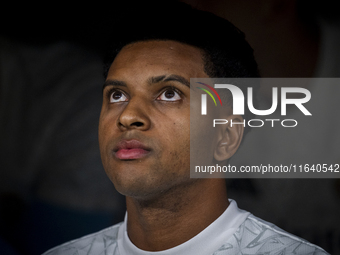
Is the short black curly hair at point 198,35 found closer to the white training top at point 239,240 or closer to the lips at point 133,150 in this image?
the lips at point 133,150

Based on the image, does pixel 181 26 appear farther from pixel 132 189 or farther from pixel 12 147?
pixel 12 147

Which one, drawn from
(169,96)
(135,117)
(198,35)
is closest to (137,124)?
(135,117)

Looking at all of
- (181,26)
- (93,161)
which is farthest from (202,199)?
(93,161)

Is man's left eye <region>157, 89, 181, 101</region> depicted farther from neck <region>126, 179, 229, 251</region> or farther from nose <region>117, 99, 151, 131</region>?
neck <region>126, 179, 229, 251</region>

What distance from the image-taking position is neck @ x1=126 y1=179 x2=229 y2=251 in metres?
1.77

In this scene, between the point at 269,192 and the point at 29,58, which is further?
the point at 29,58

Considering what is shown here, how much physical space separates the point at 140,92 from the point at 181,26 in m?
0.50

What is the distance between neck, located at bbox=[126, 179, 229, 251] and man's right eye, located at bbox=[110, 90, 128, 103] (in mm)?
569

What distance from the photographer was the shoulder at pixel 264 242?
1.72 metres

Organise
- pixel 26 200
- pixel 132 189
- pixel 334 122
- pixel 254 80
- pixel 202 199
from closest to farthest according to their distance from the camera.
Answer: pixel 132 189 → pixel 202 199 → pixel 254 80 → pixel 334 122 → pixel 26 200

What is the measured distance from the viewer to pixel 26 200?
103 inches

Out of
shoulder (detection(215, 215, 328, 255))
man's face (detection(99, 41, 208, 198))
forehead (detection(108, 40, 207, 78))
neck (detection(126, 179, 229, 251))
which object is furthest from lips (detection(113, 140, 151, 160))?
shoulder (detection(215, 215, 328, 255))

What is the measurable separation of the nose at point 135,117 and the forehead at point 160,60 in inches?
7.3

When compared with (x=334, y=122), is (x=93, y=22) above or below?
above
